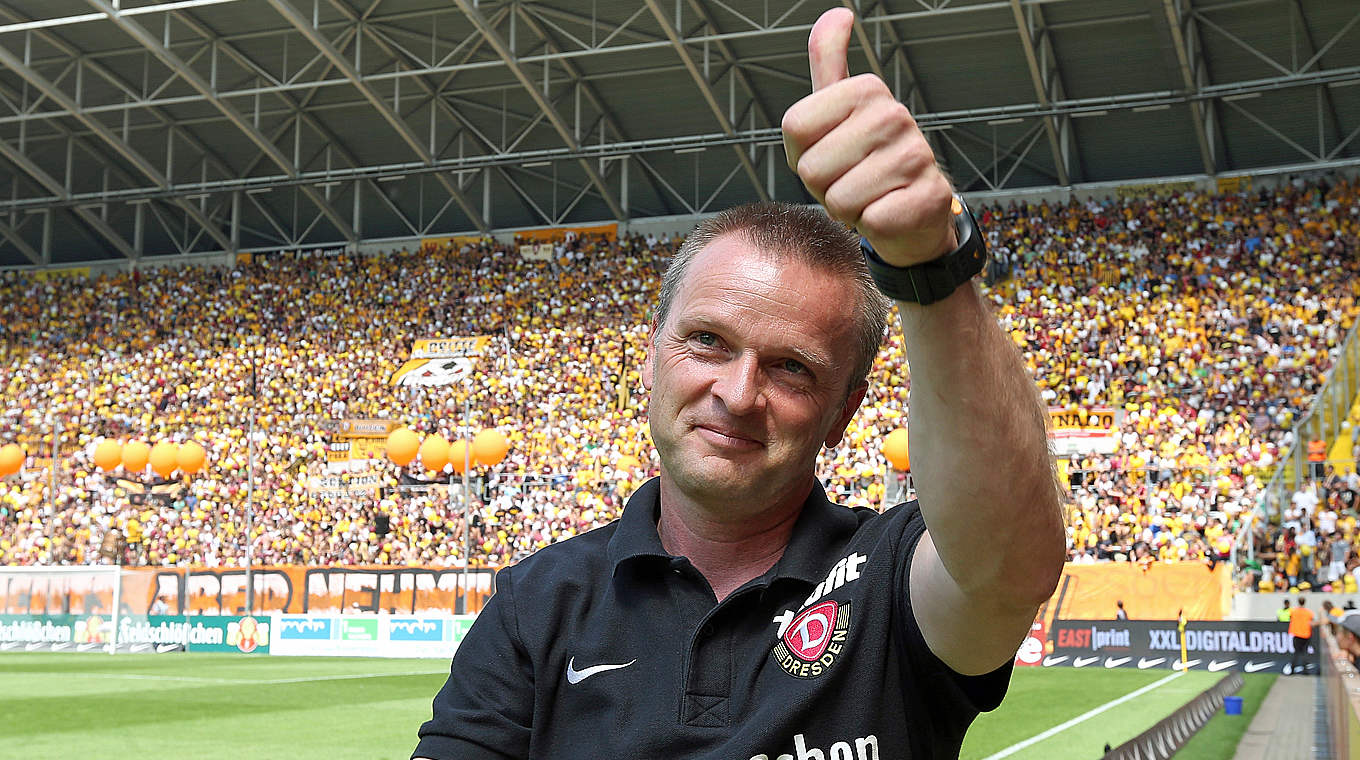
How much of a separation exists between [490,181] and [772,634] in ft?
132

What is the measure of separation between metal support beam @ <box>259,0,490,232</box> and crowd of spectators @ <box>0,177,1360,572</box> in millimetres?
1446

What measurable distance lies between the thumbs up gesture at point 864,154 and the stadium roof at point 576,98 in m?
27.0

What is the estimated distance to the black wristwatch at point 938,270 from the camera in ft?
4.70

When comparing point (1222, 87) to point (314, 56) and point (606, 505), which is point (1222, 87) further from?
point (314, 56)

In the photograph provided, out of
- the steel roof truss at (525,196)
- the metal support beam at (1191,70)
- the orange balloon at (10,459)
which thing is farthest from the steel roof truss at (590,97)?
the orange balloon at (10,459)

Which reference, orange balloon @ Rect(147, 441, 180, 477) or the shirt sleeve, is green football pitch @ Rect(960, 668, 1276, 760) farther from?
orange balloon @ Rect(147, 441, 180, 477)

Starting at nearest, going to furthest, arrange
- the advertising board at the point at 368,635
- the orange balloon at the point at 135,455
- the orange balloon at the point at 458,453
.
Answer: the advertising board at the point at 368,635 < the orange balloon at the point at 458,453 < the orange balloon at the point at 135,455

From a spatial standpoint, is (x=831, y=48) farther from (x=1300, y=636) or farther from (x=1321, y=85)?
(x=1321, y=85)

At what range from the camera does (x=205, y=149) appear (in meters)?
40.2

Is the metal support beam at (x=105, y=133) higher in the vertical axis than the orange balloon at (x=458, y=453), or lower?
higher

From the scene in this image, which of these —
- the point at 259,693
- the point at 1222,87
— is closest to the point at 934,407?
the point at 259,693

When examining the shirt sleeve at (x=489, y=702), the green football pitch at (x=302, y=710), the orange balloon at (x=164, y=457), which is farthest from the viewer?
the orange balloon at (x=164, y=457)

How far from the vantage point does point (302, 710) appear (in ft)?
51.7

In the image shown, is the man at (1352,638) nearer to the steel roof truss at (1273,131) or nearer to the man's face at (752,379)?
the man's face at (752,379)
